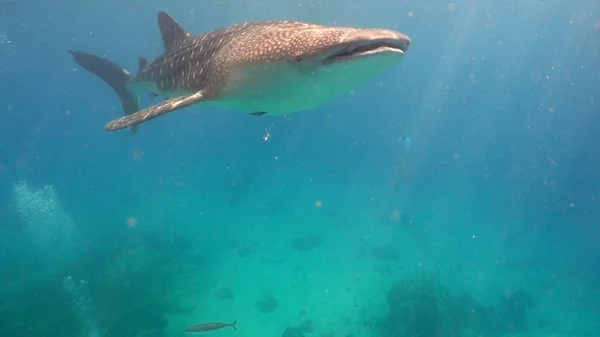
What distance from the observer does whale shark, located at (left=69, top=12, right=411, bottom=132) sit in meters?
3.47

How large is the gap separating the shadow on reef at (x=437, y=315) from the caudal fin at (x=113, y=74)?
40.3 feet

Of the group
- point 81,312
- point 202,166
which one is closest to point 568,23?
point 202,166

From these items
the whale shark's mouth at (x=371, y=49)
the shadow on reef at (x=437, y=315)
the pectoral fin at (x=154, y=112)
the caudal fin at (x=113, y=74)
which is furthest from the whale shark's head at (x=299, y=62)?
the shadow on reef at (x=437, y=315)

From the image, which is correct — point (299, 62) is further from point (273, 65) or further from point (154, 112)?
point (154, 112)

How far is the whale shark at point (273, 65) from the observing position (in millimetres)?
3470

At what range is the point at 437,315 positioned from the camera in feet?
52.1

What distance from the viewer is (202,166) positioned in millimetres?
71562

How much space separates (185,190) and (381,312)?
4135cm

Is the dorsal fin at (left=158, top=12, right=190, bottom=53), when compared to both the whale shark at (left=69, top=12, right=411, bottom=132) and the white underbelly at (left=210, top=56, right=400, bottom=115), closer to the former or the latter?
the whale shark at (left=69, top=12, right=411, bottom=132)

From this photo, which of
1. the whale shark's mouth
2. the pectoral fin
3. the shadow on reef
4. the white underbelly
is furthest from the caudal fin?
the shadow on reef

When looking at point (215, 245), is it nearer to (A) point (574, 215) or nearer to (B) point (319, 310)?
(B) point (319, 310)

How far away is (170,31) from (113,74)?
6.63 feet

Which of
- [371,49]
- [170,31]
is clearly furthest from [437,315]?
[371,49]

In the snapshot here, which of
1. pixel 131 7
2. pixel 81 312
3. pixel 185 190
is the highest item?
pixel 131 7
